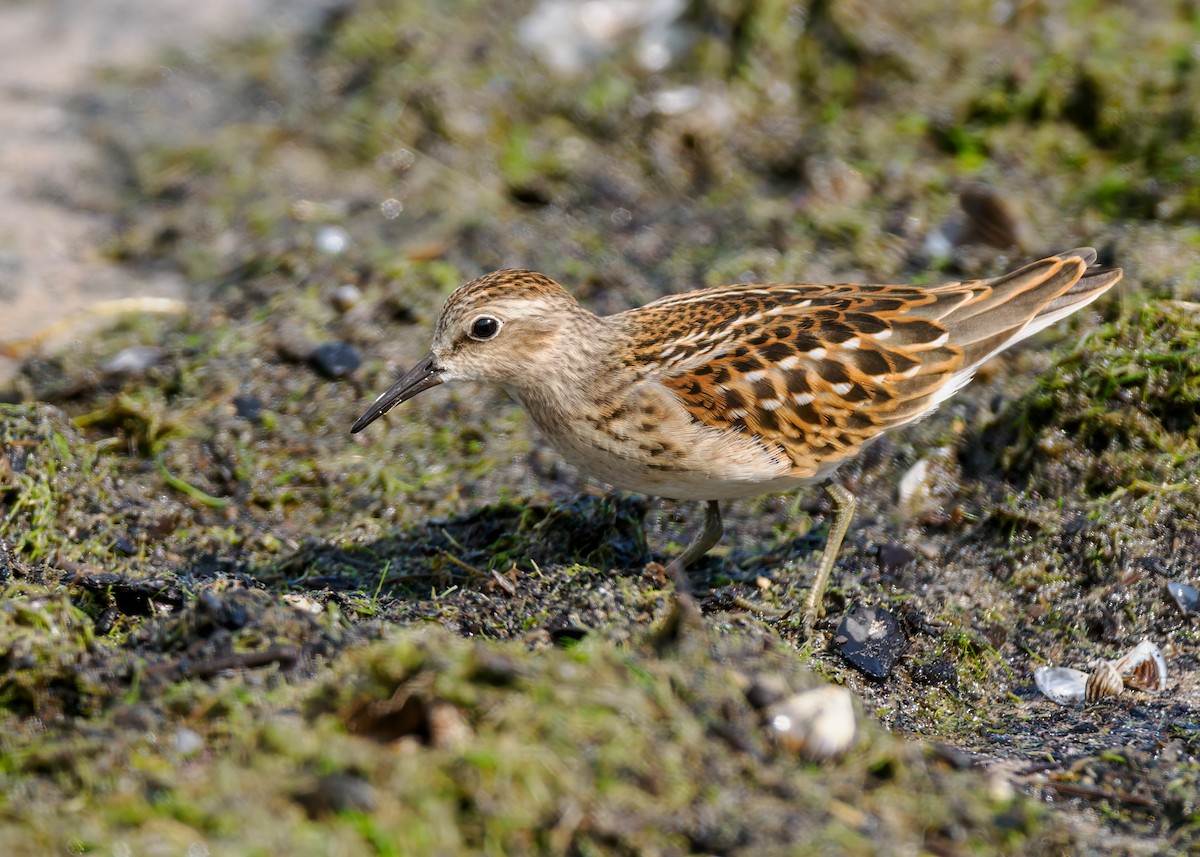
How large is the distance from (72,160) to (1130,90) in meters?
8.33

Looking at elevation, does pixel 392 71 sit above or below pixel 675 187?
above

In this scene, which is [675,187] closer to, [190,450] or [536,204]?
[536,204]

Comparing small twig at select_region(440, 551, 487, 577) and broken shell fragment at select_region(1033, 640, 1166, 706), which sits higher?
small twig at select_region(440, 551, 487, 577)

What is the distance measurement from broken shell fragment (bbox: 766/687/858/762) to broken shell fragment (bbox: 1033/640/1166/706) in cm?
177

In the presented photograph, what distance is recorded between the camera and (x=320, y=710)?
4.14 m

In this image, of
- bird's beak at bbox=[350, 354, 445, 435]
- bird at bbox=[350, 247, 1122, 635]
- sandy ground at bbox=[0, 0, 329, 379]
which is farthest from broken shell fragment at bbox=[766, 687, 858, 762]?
sandy ground at bbox=[0, 0, 329, 379]

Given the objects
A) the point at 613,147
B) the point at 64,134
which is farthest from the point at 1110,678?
the point at 64,134

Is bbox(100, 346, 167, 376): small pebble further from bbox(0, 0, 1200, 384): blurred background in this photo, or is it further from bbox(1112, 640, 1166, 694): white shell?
bbox(1112, 640, 1166, 694): white shell

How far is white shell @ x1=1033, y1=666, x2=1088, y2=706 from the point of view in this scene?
5426 millimetres

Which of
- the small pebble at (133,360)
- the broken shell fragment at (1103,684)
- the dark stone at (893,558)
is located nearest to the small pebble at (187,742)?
the dark stone at (893,558)

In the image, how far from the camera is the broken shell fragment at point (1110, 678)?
536 cm

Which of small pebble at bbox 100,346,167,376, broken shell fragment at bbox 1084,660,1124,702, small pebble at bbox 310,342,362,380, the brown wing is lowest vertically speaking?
broken shell fragment at bbox 1084,660,1124,702

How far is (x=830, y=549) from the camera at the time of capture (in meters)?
5.84

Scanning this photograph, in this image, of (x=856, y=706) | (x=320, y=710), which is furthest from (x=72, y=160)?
(x=856, y=706)
